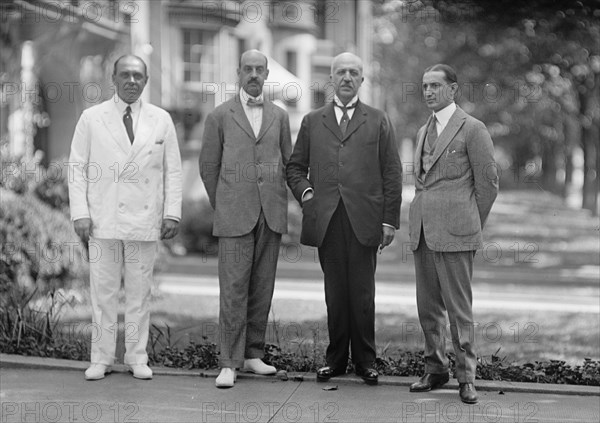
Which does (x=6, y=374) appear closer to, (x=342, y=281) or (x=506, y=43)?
(x=342, y=281)

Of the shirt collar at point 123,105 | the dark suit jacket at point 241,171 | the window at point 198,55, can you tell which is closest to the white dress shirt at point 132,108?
the shirt collar at point 123,105

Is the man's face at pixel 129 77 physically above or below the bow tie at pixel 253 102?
above

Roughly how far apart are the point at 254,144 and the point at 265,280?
1023 millimetres

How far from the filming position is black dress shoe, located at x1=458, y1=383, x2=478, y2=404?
5777 mm

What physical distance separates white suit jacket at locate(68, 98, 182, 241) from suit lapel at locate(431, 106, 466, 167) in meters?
1.98

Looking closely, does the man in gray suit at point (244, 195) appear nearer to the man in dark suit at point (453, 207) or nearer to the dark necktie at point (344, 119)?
the dark necktie at point (344, 119)

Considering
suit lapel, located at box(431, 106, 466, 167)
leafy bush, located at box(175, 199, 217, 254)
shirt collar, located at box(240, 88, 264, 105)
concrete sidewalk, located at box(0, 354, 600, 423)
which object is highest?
shirt collar, located at box(240, 88, 264, 105)

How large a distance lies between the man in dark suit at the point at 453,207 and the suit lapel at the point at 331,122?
2.17 feet

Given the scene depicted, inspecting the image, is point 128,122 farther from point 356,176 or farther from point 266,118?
point 356,176

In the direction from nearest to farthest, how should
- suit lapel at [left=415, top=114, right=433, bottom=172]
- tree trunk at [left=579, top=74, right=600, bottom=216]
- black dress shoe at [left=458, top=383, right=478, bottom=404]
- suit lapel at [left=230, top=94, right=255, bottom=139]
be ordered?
black dress shoe at [left=458, top=383, right=478, bottom=404], suit lapel at [left=415, top=114, right=433, bottom=172], suit lapel at [left=230, top=94, right=255, bottom=139], tree trunk at [left=579, top=74, right=600, bottom=216]

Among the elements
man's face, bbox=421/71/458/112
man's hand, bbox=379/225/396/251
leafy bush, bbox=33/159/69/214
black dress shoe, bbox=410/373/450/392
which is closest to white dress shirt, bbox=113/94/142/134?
man's hand, bbox=379/225/396/251

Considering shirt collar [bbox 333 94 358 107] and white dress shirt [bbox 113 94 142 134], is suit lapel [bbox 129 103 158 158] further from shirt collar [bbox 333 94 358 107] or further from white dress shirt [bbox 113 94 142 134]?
shirt collar [bbox 333 94 358 107]

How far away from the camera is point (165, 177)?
261 inches

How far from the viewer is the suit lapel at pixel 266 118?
640cm
